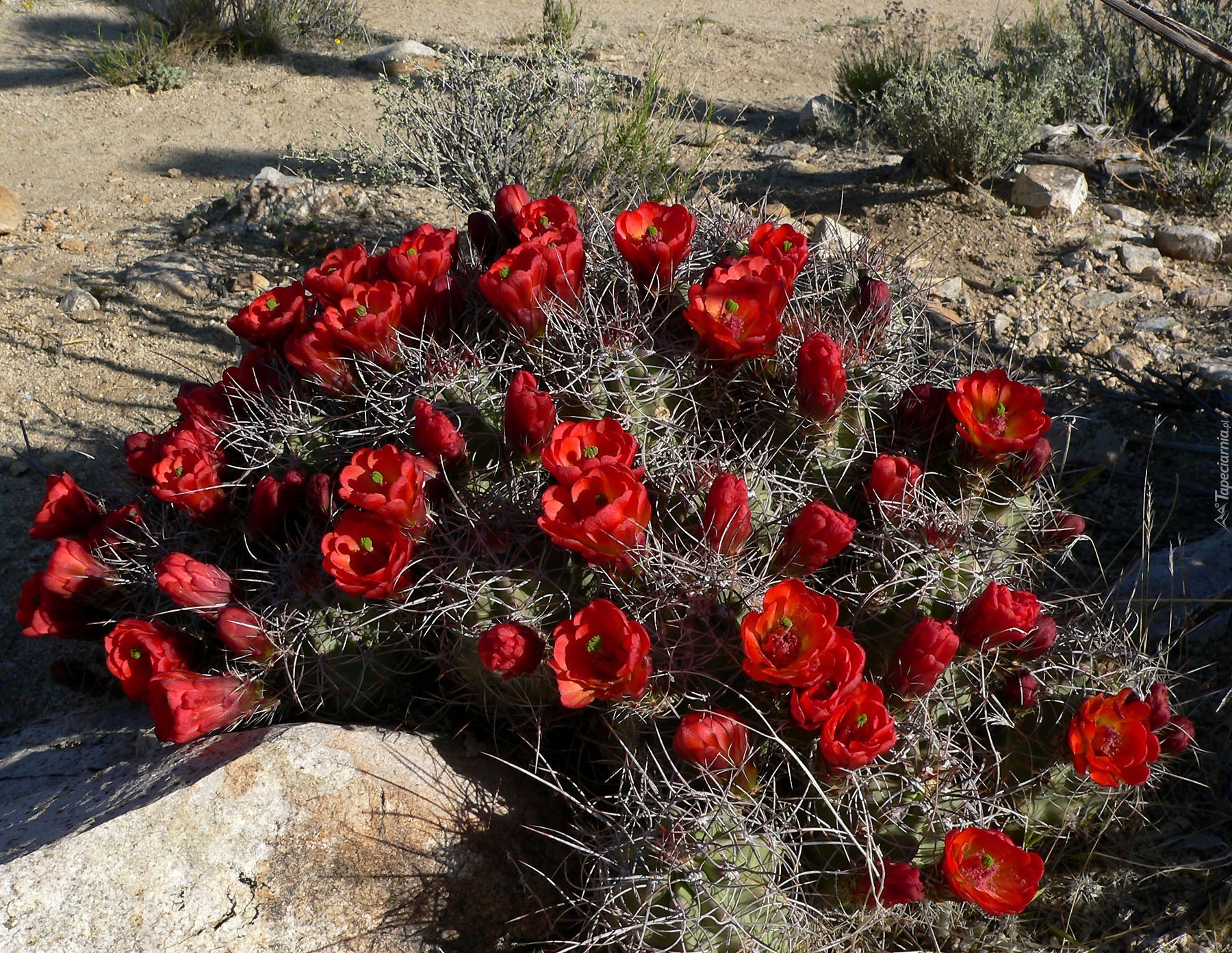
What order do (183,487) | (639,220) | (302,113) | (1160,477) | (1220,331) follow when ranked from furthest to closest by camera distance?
(302,113) < (1220,331) < (1160,477) < (639,220) < (183,487)

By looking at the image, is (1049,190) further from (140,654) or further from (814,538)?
(140,654)

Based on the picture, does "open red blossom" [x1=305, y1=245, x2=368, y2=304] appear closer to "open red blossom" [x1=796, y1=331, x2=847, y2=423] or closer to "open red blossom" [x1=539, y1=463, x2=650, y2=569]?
"open red blossom" [x1=539, y1=463, x2=650, y2=569]

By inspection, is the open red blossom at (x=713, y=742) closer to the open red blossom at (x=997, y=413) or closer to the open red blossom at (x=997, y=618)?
the open red blossom at (x=997, y=618)

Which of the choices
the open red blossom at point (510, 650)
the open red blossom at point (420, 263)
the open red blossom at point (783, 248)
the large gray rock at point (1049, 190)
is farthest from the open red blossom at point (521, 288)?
the large gray rock at point (1049, 190)

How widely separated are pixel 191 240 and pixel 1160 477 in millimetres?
5171

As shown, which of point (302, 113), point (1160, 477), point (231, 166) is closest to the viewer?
point (1160, 477)

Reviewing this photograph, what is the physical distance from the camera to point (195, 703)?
84.7 inches

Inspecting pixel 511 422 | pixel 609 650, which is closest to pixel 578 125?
pixel 511 422

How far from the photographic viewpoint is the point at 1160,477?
3426 mm

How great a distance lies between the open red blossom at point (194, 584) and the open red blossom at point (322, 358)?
1.85ft

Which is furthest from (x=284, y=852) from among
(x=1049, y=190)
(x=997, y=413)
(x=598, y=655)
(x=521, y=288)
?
(x=1049, y=190)

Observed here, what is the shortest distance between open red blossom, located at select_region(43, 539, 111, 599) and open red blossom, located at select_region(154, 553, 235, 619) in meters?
0.35

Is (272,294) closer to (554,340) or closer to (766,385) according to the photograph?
(554,340)

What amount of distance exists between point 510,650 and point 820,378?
3.24ft
